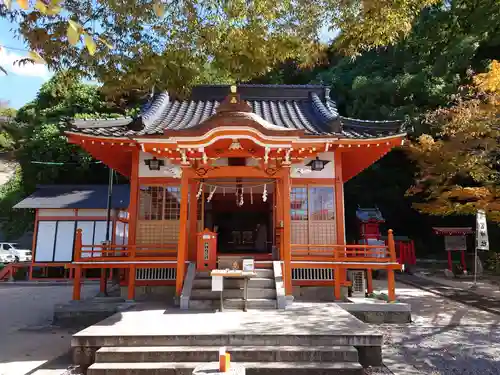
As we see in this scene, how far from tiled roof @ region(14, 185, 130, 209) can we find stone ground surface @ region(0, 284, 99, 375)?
5.61m

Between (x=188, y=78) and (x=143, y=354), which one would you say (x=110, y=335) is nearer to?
(x=143, y=354)

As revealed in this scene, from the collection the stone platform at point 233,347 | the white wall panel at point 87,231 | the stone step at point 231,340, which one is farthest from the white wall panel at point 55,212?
the stone step at point 231,340

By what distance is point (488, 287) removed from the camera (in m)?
15.0

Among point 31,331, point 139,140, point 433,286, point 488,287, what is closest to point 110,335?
point 31,331

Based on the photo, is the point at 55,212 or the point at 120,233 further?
the point at 120,233

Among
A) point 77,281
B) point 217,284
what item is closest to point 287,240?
point 217,284

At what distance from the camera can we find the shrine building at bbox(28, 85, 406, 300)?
8539 mm

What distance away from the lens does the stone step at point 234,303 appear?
823 centimetres

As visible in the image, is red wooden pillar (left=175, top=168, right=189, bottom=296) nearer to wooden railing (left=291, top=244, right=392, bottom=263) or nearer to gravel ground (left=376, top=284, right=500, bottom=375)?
wooden railing (left=291, top=244, right=392, bottom=263)

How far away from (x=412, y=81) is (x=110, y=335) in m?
21.5

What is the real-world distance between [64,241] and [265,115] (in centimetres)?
1293

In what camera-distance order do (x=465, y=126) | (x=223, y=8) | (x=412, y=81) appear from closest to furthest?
(x=223, y=8)
(x=465, y=126)
(x=412, y=81)

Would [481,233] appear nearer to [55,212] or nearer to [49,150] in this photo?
[55,212]

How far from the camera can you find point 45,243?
18.7m
